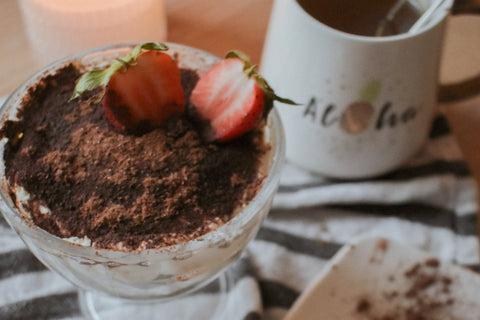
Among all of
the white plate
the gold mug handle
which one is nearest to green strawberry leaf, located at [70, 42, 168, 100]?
the white plate

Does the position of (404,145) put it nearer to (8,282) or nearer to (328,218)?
(328,218)

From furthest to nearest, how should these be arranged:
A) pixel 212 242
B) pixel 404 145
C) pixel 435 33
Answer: pixel 404 145 < pixel 435 33 < pixel 212 242

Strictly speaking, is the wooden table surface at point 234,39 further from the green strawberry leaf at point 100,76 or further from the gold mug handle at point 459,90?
the green strawberry leaf at point 100,76

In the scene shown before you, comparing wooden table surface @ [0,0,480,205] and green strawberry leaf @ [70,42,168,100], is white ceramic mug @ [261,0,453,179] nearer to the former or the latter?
wooden table surface @ [0,0,480,205]

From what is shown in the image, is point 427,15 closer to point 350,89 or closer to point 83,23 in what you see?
point 350,89

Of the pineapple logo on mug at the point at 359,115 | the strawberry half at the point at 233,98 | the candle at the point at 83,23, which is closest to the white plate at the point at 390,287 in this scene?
the pineapple logo on mug at the point at 359,115

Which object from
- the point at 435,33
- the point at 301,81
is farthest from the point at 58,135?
the point at 435,33
